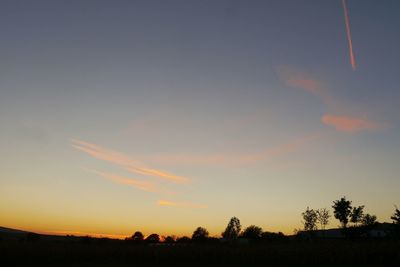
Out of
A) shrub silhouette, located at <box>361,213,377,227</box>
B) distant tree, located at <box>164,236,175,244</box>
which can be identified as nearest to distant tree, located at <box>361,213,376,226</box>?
shrub silhouette, located at <box>361,213,377,227</box>

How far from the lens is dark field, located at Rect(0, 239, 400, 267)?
104ft

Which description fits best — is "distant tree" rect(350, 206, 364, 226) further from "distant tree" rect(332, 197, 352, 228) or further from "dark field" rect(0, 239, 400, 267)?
"dark field" rect(0, 239, 400, 267)

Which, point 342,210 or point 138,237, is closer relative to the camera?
point 342,210

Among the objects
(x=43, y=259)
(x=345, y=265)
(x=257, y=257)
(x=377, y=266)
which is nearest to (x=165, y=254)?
(x=257, y=257)

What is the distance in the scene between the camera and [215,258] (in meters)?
34.2

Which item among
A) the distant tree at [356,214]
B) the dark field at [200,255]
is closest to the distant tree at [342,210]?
the distant tree at [356,214]

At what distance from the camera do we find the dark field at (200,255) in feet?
104

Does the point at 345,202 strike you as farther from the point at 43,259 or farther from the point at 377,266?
the point at 43,259

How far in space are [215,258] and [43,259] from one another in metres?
14.2

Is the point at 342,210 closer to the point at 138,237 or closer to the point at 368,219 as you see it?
the point at 368,219

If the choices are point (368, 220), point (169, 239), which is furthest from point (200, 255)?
point (368, 220)

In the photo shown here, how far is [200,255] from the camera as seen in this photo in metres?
34.7

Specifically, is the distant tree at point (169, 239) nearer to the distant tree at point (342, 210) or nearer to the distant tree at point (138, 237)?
the distant tree at point (138, 237)

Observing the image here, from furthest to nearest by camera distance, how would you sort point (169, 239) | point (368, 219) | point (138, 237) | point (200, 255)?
point (138, 237) → point (368, 219) → point (169, 239) → point (200, 255)
